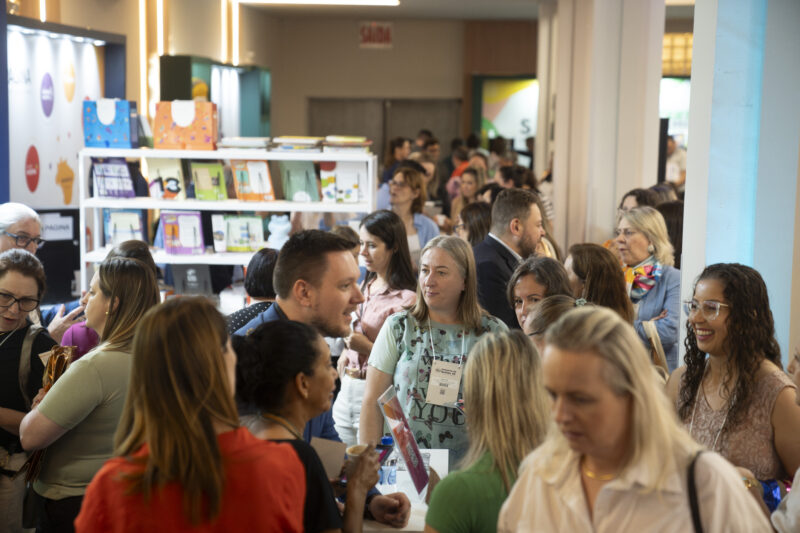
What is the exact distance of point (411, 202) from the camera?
22.6 ft

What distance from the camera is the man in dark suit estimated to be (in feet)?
15.3

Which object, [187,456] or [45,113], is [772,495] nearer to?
[187,456]

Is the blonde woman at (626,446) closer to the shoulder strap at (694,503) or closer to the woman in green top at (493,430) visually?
the shoulder strap at (694,503)

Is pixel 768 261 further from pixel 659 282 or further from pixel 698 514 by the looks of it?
pixel 698 514

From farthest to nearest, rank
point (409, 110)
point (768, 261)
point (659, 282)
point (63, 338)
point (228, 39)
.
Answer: point (409, 110)
point (228, 39)
point (659, 282)
point (768, 261)
point (63, 338)

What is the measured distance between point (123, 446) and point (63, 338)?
194cm

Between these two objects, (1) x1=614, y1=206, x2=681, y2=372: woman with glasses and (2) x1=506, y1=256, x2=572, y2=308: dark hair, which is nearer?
(2) x1=506, y1=256, x2=572, y2=308: dark hair

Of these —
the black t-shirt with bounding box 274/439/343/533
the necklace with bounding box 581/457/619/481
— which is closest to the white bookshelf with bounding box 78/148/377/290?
the black t-shirt with bounding box 274/439/343/533

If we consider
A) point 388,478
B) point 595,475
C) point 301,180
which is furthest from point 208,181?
point 595,475

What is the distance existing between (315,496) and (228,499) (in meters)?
0.34

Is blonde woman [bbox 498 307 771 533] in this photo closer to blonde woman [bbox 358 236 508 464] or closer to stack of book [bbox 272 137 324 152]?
blonde woman [bbox 358 236 508 464]

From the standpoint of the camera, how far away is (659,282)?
16.3 feet

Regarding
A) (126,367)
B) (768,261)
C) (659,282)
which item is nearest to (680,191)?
(659,282)

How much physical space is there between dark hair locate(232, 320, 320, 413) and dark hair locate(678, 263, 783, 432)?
4.71ft
